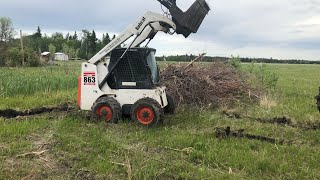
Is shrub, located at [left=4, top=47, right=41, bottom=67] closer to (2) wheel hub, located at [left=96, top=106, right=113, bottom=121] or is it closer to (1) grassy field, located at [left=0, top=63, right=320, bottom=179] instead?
(1) grassy field, located at [left=0, top=63, right=320, bottom=179]

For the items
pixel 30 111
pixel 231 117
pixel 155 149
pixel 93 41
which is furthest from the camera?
pixel 93 41

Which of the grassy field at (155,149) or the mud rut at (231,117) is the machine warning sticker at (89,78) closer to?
the grassy field at (155,149)

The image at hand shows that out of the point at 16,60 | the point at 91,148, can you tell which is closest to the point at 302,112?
the point at 91,148

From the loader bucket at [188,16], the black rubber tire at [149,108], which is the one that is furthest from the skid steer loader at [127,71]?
the black rubber tire at [149,108]

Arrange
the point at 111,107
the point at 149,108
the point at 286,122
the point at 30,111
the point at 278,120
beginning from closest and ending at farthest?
1. the point at 149,108
2. the point at 111,107
3. the point at 286,122
4. the point at 278,120
5. the point at 30,111

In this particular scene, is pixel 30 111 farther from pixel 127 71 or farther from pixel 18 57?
pixel 18 57

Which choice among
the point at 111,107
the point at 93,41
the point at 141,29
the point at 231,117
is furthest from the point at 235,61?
the point at 93,41

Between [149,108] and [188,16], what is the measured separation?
257 cm

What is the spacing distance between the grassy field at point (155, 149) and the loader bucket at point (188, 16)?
2.20 m

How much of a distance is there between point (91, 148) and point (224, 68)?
976cm

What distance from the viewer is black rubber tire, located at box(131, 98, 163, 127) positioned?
8.80m

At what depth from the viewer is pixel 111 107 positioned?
912 centimetres

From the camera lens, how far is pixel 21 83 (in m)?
13.9

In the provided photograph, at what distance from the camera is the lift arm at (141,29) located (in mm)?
9531
